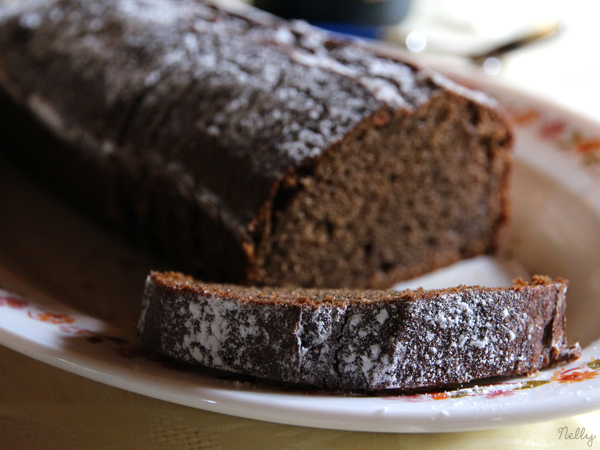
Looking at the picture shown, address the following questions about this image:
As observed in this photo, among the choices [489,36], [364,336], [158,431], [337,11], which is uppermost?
[489,36]

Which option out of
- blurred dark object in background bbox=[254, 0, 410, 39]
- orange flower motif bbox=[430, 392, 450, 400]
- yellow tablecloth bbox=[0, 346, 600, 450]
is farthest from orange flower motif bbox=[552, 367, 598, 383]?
blurred dark object in background bbox=[254, 0, 410, 39]

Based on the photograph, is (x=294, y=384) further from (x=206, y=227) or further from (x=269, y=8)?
(x=269, y=8)

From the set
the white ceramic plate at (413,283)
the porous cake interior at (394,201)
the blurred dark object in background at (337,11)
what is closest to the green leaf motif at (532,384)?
the white ceramic plate at (413,283)

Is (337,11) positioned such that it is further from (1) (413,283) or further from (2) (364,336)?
(2) (364,336)

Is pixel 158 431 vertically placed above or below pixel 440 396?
below

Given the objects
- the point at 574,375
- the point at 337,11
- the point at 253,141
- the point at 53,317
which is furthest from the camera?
the point at 337,11

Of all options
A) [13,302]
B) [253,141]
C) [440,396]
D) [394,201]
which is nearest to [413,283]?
[394,201]

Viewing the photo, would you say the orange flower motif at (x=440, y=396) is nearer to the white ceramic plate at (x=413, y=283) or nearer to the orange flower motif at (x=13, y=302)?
the white ceramic plate at (x=413, y=283)
